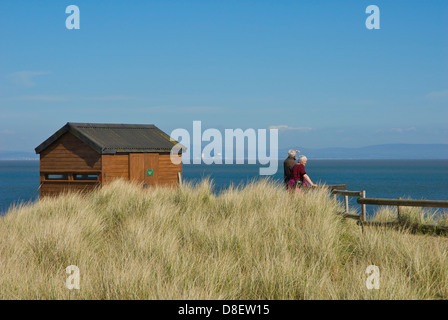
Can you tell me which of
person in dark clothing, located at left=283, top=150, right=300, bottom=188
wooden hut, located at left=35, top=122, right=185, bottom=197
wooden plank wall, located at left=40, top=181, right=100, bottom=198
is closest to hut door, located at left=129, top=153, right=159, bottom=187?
wooden hut, located at left=35, top=122, right=185, bottom=197

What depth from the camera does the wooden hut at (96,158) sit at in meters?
19.7

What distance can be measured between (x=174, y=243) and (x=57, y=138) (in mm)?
12758

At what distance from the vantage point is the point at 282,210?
1183 cm

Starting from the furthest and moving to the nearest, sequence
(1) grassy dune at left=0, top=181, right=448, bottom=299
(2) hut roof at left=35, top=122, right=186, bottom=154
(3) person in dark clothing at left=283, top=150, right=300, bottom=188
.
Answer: (2) hut roof at left=35, top=122, right=186, bottom=154, (3) person in dark clothing at left=283, top=150, right=300, bottom=188, (1) grassy dune at left=0, top=181, right=448, bottom=299

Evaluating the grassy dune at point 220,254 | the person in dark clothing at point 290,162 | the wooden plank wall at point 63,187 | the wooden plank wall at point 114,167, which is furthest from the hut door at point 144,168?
the person in dark clothing at point 290,162

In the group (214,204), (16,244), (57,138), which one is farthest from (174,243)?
(57,138)

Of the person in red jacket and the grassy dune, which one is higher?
the person in red jacket

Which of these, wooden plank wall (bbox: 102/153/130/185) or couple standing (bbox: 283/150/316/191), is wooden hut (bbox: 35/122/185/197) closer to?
wooden plank wall (bbox: 102/153/130/185)

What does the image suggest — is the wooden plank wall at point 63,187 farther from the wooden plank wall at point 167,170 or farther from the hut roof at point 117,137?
the wooden plank wall at point 167,170

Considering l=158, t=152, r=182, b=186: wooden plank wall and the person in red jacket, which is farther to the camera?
l=158, t=152, r=182, b=186: wooden plank wall

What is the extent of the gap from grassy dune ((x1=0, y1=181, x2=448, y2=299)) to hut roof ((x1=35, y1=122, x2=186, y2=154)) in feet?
19.8

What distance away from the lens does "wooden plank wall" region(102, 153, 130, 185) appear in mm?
19672

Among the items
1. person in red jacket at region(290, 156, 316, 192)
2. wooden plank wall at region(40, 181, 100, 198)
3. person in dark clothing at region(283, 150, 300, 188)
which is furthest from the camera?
wooden plank wall at region(40, 181, 100, 198)
